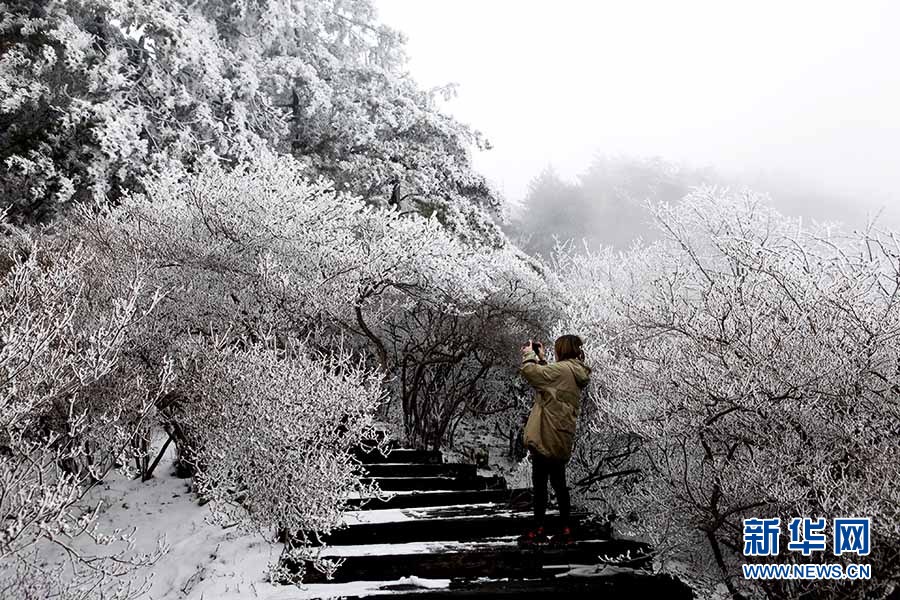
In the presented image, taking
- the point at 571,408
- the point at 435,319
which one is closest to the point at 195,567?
the point at 571,408

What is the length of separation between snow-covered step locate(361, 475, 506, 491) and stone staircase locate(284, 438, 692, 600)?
0.40 meters

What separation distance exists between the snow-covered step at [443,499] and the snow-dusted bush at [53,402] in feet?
7.21

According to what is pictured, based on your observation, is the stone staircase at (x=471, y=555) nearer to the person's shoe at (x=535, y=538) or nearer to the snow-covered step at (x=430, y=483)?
the person's shoe at (x=535, y=538)

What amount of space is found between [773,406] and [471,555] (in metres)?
2.44

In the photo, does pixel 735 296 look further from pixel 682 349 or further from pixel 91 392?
pixel 91 392

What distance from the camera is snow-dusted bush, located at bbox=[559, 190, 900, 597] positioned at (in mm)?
3742

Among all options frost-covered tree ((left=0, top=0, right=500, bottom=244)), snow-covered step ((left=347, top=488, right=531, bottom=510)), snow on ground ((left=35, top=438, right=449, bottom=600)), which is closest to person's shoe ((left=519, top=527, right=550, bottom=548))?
snow on ground ((left=35, top=438, right=449, bottom=600))

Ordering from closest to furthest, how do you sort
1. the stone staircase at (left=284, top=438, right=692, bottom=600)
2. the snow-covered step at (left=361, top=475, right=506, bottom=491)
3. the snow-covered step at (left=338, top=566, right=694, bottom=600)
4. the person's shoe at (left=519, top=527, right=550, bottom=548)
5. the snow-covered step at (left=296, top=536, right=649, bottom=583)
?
the snow-covered step at (left=338, top=566, right=694, bottom=600) < the stone staircase at (left=284, top=438, right=692, bottom=600) < the snow-covered step at (left=296, top=536, right=649, bottom=583) < the person's shoe at (left=519, top=527, right=550, bottom=548) < the snow-covered step at (left=361, top=475, right=506, bottom=491)

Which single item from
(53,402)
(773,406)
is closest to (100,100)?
(53,402)

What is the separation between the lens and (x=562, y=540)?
16.5 feet

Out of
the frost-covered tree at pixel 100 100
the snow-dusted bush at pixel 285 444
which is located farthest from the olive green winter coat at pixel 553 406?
the frost-covered tree at pixel 100 100

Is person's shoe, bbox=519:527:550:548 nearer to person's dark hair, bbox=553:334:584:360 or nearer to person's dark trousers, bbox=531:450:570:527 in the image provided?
person's dark trousers, bbox=531:450:570:527

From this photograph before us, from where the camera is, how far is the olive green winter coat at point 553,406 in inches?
186

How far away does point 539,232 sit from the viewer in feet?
148
